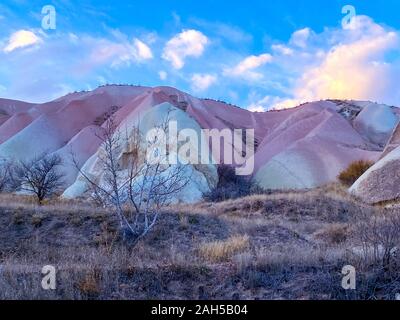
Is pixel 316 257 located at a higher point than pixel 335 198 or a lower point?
lower

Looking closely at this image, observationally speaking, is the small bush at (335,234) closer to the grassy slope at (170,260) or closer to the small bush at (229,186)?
the grassy slope at (170,260)

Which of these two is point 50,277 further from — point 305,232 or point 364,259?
point 305,232

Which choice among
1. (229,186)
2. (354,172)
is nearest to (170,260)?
(229,186)

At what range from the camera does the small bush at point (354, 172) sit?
110ft

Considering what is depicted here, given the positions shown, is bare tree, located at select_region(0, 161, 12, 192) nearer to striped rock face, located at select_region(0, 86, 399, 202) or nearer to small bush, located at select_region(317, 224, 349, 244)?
striped rock face, located at select_region(0, 86, 399, 202)

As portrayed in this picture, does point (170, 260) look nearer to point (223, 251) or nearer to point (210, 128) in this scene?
point (223, 251)

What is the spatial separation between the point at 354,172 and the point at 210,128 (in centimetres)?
1601

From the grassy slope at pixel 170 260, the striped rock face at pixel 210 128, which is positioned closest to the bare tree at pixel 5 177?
the striped rock face at pixel 210 128

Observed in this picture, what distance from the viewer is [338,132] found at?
46.5 metres

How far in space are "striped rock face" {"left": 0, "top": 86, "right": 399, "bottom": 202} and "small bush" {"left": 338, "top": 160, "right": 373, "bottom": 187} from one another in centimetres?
250

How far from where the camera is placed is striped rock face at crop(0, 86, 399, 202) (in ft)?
129

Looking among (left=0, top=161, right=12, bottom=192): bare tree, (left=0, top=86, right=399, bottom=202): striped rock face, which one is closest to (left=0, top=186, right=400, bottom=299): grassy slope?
(left=0, top=86, right=399, bottom=202): striped rock face
